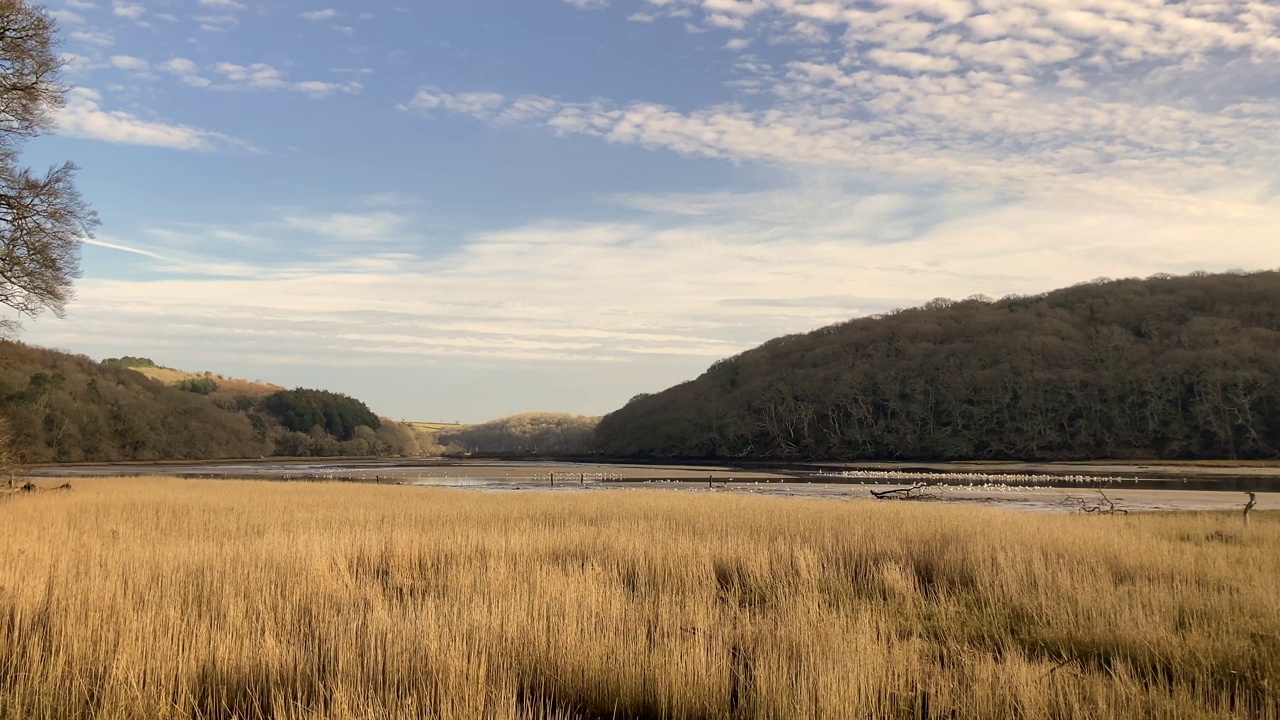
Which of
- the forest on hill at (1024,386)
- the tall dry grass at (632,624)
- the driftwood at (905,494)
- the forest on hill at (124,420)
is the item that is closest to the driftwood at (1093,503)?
the driftwood at (905,494)

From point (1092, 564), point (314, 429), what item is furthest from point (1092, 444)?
point (314, 429)

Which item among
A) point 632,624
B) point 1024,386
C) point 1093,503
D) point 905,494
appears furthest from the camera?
point 1024,386

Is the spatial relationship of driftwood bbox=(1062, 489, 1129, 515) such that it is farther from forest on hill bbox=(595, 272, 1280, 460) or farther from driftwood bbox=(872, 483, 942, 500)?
forest on hill bbox=(595, 272, 1280, 460)

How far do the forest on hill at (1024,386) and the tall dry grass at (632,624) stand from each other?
327 ft

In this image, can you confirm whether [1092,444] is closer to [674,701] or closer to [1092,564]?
[1092,564]

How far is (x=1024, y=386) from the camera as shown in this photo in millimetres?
119500

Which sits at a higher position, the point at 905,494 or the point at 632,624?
the point at 632,624

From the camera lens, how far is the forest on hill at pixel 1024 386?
10238 cm

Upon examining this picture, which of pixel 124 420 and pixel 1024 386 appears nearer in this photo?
pixel 1024 386

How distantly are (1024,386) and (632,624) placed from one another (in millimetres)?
124454

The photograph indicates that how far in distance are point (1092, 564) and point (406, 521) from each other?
49.5ft

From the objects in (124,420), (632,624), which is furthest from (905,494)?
(124,420)

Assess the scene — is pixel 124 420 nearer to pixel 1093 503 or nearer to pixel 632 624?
pixel 1093 503

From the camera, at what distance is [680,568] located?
13.0 m
